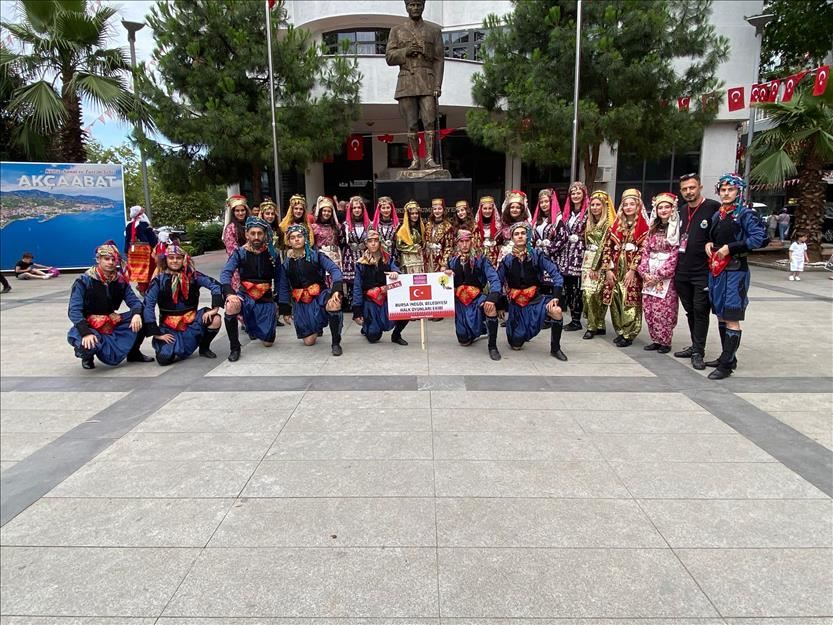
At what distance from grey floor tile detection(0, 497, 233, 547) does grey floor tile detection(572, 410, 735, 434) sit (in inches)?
104

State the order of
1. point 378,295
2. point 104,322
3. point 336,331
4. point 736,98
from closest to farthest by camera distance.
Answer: point 104,322
point 336,331
point 378,295
point 736,98

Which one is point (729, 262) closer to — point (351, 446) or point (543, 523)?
point (543, 523)

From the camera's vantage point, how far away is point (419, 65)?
9023mm

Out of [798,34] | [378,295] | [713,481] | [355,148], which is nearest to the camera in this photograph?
[713,481]

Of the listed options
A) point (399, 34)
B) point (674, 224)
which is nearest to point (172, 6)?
point (399, 34)

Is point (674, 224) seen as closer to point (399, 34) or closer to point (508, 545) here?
point (508, 545)

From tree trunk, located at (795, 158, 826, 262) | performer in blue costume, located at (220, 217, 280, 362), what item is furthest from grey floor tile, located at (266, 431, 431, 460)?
tree trunk, located at (795, 158, 826, 262)

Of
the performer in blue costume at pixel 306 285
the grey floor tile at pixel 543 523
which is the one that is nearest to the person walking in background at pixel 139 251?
the performer in blue costume at pixel 306 285

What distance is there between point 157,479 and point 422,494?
1.61 m

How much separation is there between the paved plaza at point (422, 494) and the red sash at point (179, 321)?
1.73 feet

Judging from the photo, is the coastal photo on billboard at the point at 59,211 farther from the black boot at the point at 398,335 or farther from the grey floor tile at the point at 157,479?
the grey floor tile at the point at 157,479

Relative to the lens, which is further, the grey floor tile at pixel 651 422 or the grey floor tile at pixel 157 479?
the grey floor tile at pixel 651 422

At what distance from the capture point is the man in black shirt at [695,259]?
18.8 ft

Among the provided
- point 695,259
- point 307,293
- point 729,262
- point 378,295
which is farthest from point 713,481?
point 307,293
